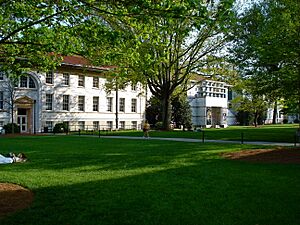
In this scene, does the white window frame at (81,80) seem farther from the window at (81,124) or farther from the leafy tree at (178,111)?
the leafy tree at (178,111)

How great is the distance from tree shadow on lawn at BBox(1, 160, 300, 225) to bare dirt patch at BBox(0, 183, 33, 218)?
0.22 m

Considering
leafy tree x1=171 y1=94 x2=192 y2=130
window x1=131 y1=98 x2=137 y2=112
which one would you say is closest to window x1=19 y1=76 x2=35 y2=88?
window x1=131 y1=98 x2=137 y2=112

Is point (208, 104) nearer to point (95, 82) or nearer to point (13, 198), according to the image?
point (95, 82)

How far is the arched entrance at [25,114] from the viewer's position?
151 feet

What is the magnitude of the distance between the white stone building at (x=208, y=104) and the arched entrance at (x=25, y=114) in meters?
29.2

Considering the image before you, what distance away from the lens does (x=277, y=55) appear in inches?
784

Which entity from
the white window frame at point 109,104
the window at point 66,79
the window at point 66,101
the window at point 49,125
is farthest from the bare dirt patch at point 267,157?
the white window frame at point 109,104

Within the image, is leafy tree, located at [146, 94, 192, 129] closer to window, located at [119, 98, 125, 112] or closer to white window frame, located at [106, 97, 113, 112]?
window, located at [119, 98, 125, 112]

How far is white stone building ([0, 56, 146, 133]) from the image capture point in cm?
4612

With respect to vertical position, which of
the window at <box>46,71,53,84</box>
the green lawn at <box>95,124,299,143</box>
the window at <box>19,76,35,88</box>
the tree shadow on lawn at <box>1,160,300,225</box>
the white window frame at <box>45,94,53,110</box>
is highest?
the window at <box>46,71,53,84</box>

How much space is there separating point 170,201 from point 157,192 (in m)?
0.96

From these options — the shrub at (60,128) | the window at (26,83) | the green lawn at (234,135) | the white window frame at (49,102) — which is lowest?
the green lawn at (234,135)

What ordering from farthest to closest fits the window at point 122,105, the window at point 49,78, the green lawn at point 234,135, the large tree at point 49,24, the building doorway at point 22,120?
the window at point 122,105 → the window at point 49,78 → the building doorway at point 22,120 → the green lawn at point 234,135 → the large tree at point 49,24

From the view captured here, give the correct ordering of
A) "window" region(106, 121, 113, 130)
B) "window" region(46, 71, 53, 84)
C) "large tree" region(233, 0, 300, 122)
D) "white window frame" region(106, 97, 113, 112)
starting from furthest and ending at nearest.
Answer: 1. "white window frame" region(106, 97, 113, 112)
2. "window" region(106, 121, 113, 130)
3. "window" region(46, 71, 53, 84)
4. "large tree" region(233, 0, 300, 122)
